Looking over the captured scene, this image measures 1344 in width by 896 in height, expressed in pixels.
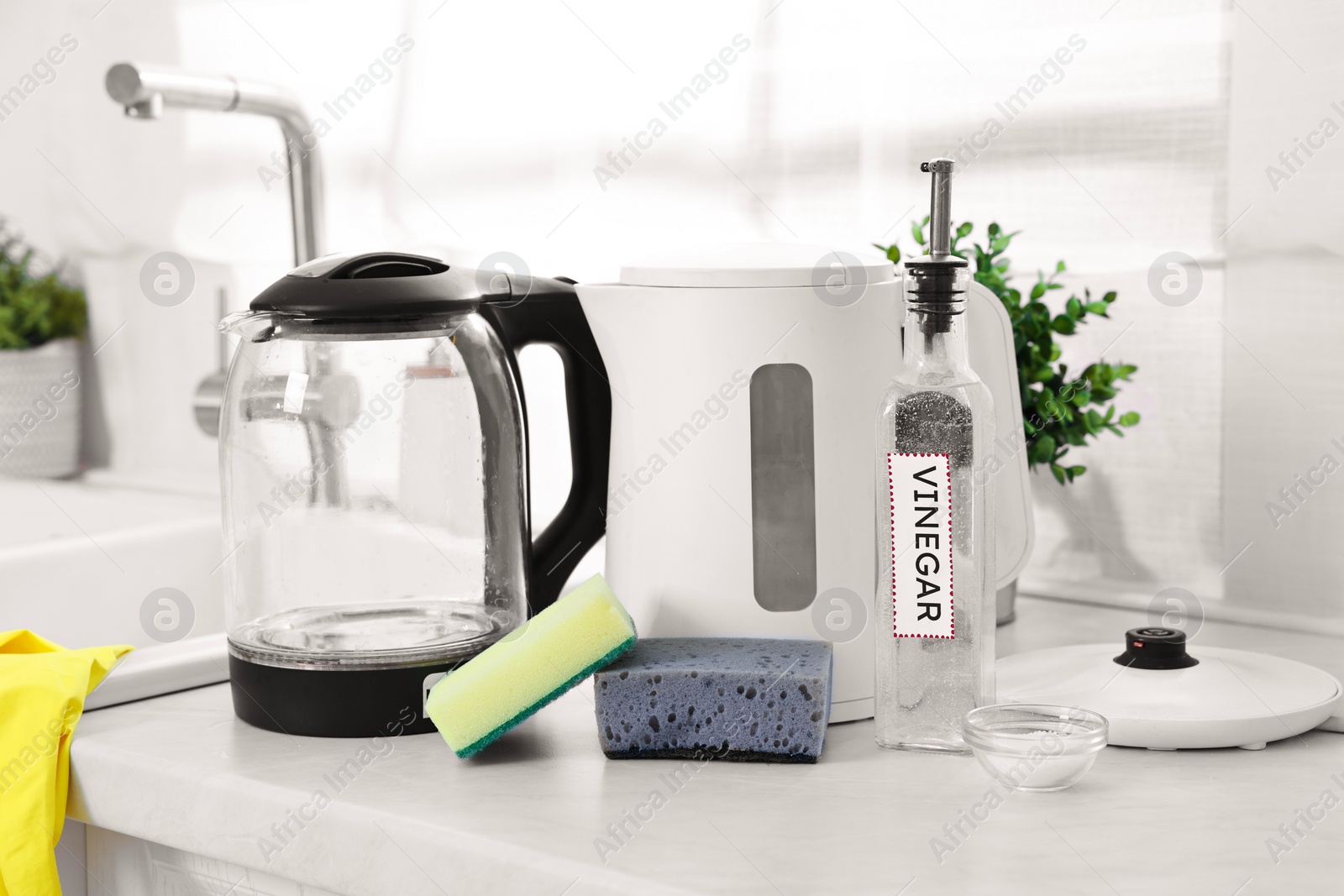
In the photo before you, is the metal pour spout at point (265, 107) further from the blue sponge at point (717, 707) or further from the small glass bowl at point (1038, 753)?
the small glass bowl at point (1038, 753)

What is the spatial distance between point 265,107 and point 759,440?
2.08 ft

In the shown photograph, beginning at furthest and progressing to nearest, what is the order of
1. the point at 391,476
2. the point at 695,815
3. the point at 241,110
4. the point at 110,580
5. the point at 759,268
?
the point at 110,580 → the point at 241,110 → the point at 391,476 → the point at 759,268 → the point at 695,815

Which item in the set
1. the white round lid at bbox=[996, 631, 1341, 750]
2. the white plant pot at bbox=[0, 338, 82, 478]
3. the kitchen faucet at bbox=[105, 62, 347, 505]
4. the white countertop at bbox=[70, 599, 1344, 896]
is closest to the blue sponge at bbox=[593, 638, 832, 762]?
the white countertop at bbox=[70, 599, 1344, 896]

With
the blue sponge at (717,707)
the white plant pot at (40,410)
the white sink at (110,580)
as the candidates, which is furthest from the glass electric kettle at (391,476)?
the white plant pot at (40,410)

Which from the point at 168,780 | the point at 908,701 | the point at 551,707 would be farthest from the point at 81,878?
the point at 908,701

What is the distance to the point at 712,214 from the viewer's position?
1.12 m

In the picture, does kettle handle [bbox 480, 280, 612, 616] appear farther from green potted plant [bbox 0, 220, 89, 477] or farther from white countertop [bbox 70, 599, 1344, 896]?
green potted plant [bbox 0, 220, 89, 477]

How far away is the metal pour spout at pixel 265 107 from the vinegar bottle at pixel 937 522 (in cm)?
61

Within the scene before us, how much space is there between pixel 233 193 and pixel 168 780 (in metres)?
1.05

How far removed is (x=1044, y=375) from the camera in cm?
85

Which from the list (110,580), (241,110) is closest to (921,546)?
(241,110)

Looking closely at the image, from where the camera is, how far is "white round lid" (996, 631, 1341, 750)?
61cm

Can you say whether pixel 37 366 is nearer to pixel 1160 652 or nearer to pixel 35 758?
pixel 35 758

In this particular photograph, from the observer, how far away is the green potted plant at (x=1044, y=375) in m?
0.86
